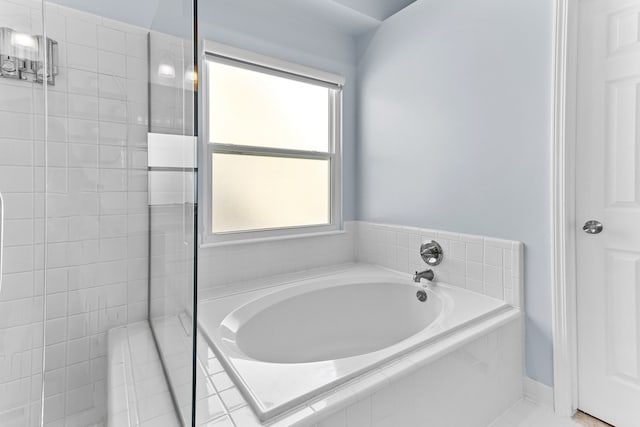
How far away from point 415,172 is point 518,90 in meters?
0.70

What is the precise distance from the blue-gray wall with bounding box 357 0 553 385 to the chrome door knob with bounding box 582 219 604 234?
5.8 inches

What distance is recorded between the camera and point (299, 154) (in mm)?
2211

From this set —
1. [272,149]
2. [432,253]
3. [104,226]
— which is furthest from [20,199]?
[432,253]

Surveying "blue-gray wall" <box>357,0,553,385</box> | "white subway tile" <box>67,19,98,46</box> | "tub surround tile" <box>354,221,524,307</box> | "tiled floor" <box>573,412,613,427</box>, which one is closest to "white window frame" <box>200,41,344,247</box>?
"blue-gray wall" <box>357,0,553,385</box>

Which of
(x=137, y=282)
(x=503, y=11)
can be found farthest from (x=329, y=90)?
(x=137, y=282)

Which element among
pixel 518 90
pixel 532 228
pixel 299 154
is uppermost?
pixel 518 90

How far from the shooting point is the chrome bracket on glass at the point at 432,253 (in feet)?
6.02

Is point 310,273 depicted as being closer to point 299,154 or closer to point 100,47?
point 299,154

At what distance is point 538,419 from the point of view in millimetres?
1374

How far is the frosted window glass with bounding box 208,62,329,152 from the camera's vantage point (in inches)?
74.9

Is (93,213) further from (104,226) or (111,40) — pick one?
(111,40)

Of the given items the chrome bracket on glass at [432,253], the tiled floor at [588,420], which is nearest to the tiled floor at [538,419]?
the tiled floor at [588,420]

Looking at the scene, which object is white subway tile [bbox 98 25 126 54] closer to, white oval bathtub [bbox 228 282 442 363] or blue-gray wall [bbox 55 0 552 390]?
blue-gray wall [bbox 55 0 552 390]

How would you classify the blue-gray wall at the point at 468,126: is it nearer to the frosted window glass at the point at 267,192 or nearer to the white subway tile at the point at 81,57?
the frosted window glass at the point at 267,192
